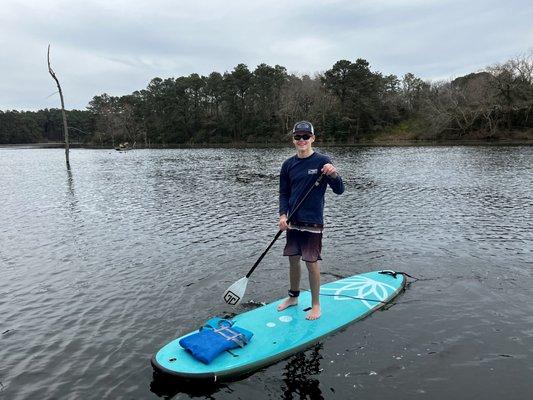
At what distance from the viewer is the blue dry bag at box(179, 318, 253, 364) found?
5734mm

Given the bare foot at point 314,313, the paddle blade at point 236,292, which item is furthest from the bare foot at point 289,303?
the paddle blade at point 236,292

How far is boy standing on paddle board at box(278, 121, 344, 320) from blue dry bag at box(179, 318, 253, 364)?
1.52 meters

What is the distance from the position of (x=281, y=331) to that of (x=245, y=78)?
107247mm

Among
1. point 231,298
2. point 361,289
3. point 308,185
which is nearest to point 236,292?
point 231,298

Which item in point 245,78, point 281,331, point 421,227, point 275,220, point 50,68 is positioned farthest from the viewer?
point 245,78

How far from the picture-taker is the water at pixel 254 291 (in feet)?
19.4

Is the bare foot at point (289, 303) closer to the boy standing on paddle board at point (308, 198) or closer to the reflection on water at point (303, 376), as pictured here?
the boy standing on paddle board at point (308, 198)

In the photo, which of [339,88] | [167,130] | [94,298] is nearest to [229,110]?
[167,130]

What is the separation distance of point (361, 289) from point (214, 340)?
384 cm

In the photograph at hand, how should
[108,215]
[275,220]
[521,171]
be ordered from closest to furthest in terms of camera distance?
[275,220] < [108,215] < [521,171]

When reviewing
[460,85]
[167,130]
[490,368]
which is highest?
[460,85]

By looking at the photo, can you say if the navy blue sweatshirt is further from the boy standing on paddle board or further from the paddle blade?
the paddle blade

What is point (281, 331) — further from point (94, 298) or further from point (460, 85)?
point (460, 85)

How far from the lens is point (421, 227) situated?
15352 millimetres
